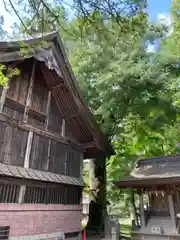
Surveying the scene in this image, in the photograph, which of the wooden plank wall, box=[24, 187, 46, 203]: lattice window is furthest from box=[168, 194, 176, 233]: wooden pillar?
box=[24, 187, 46, 203]: lattice window

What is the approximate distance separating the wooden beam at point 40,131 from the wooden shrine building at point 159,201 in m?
3.47

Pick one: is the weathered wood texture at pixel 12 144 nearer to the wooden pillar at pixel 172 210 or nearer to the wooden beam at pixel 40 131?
the wooden beam at pixel 40 131

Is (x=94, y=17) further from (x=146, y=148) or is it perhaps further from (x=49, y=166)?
(x=146, y=148)

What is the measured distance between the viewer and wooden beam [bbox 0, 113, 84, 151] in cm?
698

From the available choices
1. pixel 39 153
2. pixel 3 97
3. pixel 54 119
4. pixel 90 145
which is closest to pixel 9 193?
pixel 39 153

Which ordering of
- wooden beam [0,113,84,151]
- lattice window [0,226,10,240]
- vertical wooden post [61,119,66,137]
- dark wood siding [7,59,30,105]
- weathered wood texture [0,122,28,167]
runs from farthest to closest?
vertical wooden post [61,119,66,137]
dark wood siding [7,59,30,105]
wooden beam [0,113,84,151]
weathered wood texture [0,122,28,167]
lattice window [0,226,10,240]

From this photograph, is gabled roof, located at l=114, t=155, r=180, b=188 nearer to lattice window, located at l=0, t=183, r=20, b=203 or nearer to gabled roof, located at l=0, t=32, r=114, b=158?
gabled roof, located at l=0, t=32, r=114, b=158

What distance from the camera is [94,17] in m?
4.70

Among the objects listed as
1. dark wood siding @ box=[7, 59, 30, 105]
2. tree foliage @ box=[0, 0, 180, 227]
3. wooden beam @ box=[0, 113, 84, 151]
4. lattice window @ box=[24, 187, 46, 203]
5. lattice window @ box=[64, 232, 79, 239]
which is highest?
tree foliage @ box=[0, 0, 180, 227]

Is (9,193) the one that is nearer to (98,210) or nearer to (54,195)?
(54,195)

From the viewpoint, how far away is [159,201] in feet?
36.3

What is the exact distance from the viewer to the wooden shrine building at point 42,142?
6734 mm

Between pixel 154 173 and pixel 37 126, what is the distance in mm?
6602

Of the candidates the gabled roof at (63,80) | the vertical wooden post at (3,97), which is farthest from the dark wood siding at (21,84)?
the gabled roof at (63,80)
